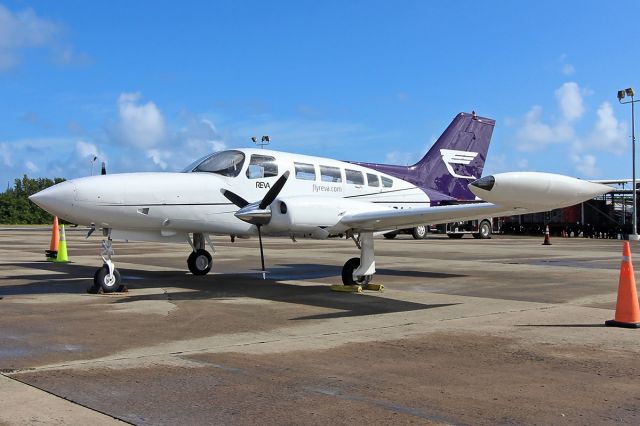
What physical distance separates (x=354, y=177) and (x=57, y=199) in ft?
21.2

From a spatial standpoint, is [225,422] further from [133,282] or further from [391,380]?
[133,282]

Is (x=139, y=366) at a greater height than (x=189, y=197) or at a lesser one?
lesser

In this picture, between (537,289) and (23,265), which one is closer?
(537,289)

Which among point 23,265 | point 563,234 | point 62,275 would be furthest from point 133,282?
point 563,234

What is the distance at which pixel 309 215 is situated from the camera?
36.8 ft

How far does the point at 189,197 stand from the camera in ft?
39.9

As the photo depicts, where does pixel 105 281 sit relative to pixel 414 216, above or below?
below

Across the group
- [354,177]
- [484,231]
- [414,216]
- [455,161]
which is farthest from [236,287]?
[484,231]

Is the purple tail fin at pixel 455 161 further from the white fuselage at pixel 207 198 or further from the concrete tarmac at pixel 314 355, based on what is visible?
the concrete tarmac at pixel 314 355

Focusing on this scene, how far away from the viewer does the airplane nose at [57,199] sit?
35.4 feet

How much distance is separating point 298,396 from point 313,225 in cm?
647

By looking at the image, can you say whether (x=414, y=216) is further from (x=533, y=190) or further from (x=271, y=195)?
(x=533, y=190)

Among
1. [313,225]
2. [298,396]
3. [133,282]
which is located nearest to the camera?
[298,396]

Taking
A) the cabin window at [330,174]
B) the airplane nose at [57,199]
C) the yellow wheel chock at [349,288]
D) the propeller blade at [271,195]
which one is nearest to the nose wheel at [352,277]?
the yellow wheel chock at [349,288]
